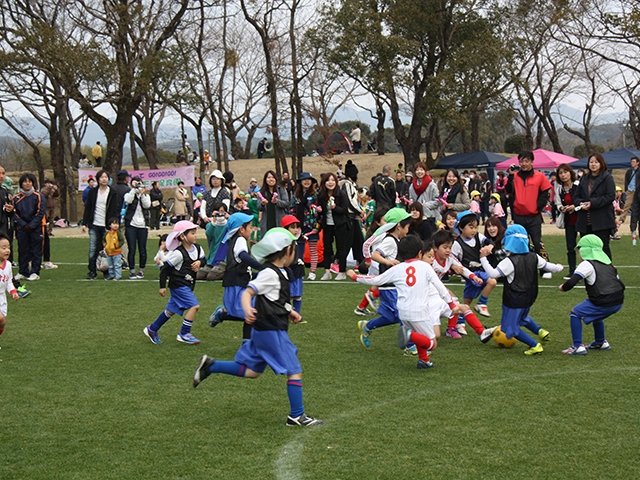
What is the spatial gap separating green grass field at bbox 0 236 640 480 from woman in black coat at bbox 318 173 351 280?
346 centimetres

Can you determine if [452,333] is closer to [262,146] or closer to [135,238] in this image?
[135,238]

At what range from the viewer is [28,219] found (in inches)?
508

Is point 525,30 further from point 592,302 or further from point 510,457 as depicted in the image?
point 510,457

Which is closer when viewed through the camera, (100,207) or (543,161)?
(100,207)

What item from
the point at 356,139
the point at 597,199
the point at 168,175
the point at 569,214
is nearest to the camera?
the point at 597,199

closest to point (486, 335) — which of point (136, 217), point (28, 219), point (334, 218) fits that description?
point (334, 218)

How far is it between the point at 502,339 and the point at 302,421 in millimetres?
2928

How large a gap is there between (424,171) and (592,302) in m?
5.92

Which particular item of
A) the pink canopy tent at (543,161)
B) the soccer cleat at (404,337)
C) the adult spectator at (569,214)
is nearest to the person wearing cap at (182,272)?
the soccer cleat at (404,337)

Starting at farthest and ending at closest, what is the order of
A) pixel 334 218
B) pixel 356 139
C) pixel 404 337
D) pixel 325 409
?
pixel 356 139, pixel 334 218, pixel 404 337, pixel 325 409

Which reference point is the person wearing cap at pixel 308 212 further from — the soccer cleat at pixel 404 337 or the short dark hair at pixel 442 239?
the soccer cleat at pixel 404 337

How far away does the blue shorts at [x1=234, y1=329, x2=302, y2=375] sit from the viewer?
17.4ft

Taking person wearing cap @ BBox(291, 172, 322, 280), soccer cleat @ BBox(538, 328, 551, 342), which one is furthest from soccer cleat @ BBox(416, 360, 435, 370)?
person wearing cap @ BBox(291, 172, 322, 280)

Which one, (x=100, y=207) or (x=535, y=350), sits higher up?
(x=100, y=207)
